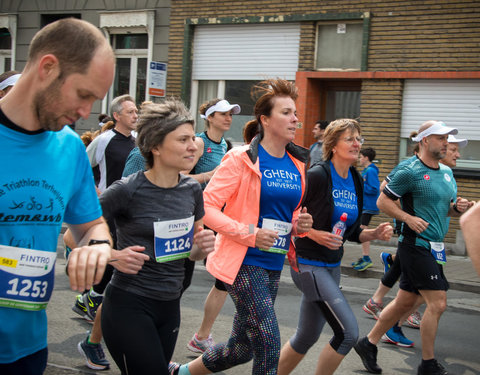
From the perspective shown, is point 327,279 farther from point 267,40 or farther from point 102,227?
point 267,40

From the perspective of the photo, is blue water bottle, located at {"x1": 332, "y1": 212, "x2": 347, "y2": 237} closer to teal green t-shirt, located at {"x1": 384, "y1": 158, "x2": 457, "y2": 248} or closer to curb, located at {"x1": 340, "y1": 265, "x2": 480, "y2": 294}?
teal green t-shirt, located at {"x1": 384, "y1": 158, "x2": 457, "y2": 248}

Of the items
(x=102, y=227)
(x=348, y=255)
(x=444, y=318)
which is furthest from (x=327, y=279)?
(x=348, y=255)

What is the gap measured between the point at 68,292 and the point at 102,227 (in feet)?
17.3

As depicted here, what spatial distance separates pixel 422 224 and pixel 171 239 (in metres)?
2.61

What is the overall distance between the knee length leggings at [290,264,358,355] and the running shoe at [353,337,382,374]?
1.13 meters

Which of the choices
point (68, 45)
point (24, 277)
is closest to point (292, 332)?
point (24, 277)

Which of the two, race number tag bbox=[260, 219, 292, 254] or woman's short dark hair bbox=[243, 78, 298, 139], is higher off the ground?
woman's short dark hair bbox=[243, 78, 298, 139]

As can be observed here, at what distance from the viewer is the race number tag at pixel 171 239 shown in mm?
3561

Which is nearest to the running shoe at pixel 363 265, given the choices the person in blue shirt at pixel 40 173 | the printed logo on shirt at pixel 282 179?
the printed logo on shirt at pixel 282 179

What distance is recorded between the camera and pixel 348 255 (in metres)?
11.5

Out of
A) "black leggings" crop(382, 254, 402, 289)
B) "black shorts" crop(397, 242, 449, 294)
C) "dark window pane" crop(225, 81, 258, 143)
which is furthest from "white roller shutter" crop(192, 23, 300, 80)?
"black shorts" crop(397, 242, 449, 294)

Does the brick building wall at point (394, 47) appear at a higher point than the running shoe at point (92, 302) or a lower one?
higher

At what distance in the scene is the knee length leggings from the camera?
4.29 meters

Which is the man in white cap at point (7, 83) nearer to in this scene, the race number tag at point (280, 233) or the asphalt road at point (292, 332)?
the asphalt road at point (292, 332)
